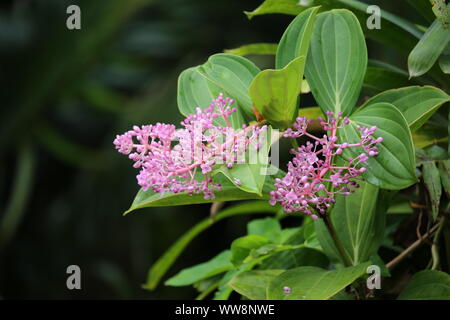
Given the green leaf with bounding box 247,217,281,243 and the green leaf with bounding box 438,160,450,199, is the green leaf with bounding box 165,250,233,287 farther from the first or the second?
the green leaf with bounding box 438,160,450,199

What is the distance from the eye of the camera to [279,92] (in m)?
0.48

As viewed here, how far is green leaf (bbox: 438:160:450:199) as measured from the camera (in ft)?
1.76

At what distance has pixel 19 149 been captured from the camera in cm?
218

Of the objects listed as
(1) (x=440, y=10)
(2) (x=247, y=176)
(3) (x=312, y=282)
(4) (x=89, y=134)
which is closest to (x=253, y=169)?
(2) (x=247, y=176)

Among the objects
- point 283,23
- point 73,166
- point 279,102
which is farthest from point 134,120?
point 279,102

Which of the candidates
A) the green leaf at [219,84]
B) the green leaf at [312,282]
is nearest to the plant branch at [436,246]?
the green leaf at [312,282]

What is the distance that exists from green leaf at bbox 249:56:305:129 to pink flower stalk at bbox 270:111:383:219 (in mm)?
13

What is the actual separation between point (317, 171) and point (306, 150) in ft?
0.07

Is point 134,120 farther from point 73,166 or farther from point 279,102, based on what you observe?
point 279,102

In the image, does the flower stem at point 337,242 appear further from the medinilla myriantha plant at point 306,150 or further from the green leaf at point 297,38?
the green leaf at point 297,38

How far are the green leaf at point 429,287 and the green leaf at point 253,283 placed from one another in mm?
117

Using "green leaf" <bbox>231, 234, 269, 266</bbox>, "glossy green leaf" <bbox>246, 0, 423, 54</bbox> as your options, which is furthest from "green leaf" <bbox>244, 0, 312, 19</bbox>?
"green leaf" <bbox>231, 234, 269, 266</bbox>

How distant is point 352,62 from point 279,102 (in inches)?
3.2

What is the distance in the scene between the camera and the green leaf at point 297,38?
493 millimetres
